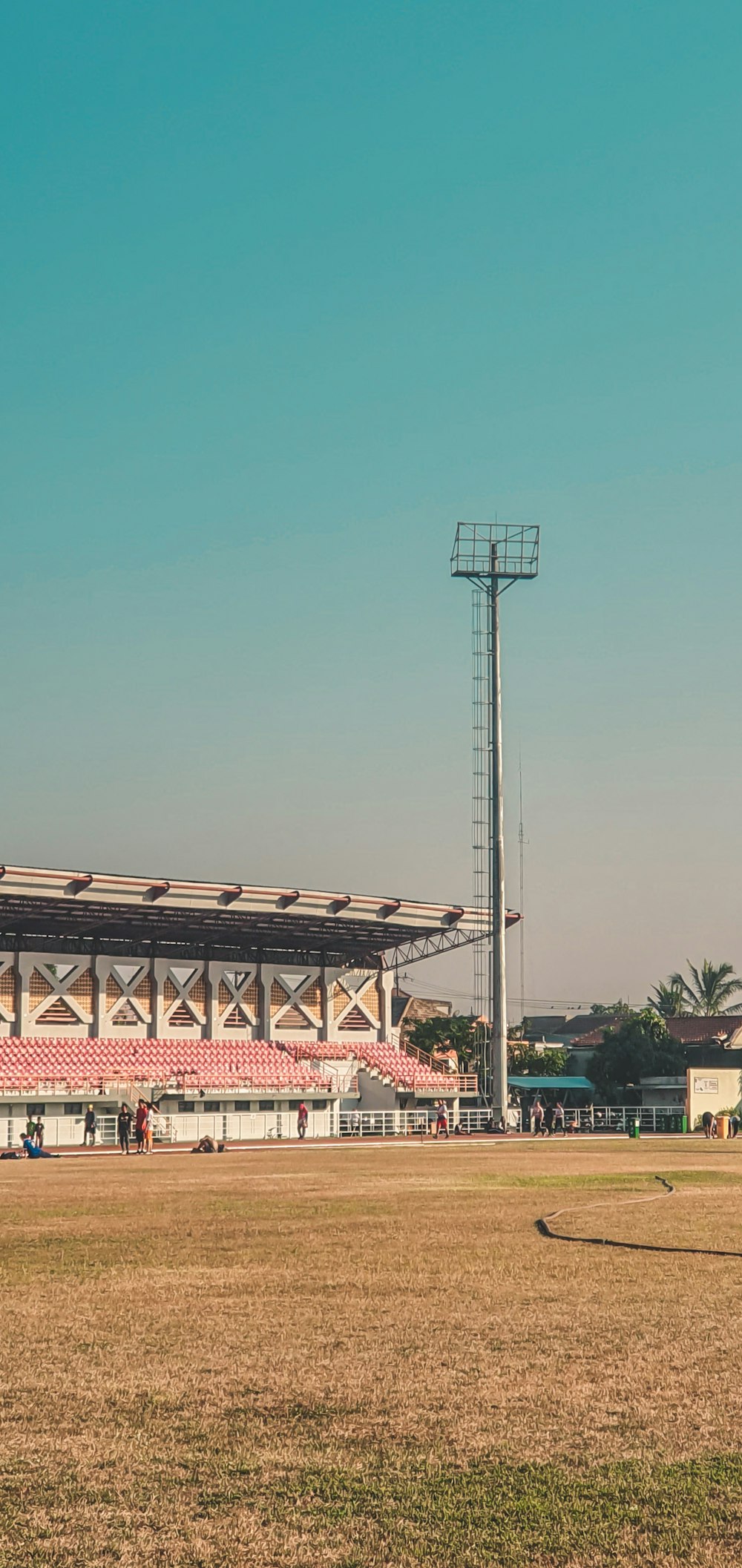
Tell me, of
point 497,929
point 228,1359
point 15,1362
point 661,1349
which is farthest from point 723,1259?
point 497,929

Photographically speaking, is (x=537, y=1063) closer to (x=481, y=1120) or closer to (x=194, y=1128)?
(x=481, y=1120)

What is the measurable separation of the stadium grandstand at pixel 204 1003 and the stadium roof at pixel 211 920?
9 cm

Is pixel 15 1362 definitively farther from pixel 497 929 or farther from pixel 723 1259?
pixel 497 929

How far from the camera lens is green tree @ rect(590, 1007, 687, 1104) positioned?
92.9m

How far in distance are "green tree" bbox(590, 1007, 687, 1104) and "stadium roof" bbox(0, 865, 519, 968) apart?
15845mm

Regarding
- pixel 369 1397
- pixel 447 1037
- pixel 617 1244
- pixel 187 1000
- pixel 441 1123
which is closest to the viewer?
pixel 369 1397

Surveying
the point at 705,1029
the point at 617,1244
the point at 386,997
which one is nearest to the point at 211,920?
the point at 386,997

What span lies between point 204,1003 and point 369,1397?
7162 cm

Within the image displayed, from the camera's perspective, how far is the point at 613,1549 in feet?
23.1

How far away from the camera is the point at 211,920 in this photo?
253ft

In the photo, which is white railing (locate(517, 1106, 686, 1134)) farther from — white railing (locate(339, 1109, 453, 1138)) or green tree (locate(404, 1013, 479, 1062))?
green tree (locate(404, 1013, 479, 1062))

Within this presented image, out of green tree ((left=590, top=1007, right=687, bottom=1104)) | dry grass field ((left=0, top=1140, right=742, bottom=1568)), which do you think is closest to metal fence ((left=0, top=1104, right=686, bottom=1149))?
green tree ((left=590, top=1007, right=687, bottom=1104))

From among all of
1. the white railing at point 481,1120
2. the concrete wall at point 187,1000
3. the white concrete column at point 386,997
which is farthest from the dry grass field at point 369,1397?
the white concrete column at point 386,997

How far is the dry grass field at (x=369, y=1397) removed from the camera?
7.32m
